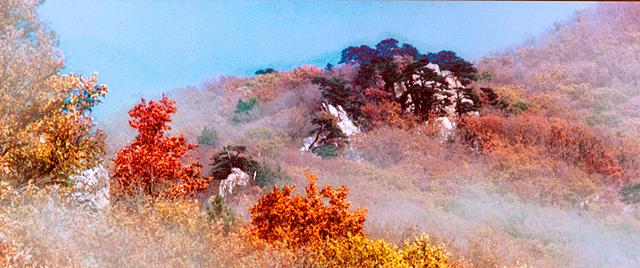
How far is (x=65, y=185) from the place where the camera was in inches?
432

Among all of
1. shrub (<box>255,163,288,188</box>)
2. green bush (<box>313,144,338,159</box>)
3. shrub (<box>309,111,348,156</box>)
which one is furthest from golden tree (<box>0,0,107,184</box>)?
shrub (<box>309,111,348,156</box>)

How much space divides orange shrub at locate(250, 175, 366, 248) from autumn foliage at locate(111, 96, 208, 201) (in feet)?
8.22

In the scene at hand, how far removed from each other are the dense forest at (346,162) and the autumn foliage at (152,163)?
54 millimetres

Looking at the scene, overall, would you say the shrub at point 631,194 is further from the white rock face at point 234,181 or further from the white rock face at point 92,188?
the white rock face at point 92,188

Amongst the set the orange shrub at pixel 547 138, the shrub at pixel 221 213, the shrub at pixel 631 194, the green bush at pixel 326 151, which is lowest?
the shrub at pixel 631 194

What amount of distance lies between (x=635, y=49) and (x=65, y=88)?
138ft

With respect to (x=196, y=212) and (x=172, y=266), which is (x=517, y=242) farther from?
(x=172, y=266)

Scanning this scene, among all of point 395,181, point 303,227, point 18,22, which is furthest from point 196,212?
point 395,181

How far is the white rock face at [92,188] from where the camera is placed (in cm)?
1132

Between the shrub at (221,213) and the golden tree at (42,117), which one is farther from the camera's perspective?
the shrub at (221,213)

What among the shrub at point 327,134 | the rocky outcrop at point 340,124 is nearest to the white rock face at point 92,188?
the shrub at point 327,134

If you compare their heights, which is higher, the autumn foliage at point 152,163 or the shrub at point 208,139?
the autumn foliage at point 152,163

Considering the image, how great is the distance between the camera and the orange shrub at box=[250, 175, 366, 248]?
39.0 feet

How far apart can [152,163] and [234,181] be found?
7.83 meters
